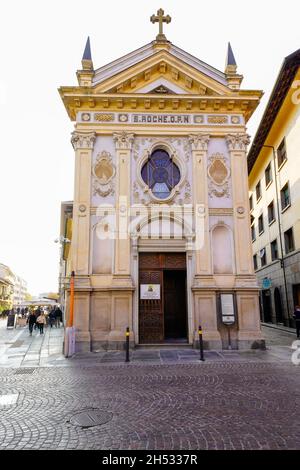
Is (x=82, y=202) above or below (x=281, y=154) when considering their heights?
below

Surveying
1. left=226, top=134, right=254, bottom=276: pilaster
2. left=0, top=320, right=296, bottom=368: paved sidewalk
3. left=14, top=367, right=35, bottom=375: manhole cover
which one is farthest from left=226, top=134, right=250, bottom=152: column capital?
left=14, top=367, right=35, bottom=375: manhole cover

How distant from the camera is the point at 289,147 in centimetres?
2375

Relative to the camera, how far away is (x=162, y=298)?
14.6 meters

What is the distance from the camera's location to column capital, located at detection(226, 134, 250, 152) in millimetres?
15703

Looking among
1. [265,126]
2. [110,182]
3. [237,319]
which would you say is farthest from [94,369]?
[265,126]

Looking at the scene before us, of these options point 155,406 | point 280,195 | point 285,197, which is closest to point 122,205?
point 155,406

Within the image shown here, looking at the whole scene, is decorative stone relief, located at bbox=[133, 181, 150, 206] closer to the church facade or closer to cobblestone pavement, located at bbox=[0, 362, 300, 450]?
the church facade

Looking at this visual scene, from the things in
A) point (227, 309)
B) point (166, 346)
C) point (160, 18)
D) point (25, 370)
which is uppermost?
point (160, 18)

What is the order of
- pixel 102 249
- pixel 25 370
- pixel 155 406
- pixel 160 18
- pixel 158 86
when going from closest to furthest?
pixel 155 406
pixel 25 370
pixel 102 249
pixel 158 86
pixel 160 18

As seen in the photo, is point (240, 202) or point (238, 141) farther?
point (238, 141)

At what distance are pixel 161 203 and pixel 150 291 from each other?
3.73m

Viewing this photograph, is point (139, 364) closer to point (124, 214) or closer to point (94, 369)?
point (94, 369)

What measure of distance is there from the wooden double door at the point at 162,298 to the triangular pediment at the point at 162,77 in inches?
297

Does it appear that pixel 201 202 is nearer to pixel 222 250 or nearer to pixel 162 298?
pixel 222 250
